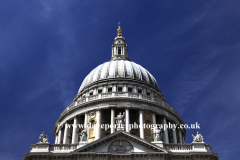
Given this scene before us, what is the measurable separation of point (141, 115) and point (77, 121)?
34.0 ft

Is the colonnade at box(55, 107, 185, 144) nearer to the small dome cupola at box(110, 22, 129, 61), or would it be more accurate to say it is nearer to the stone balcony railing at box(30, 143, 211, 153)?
the stone balcony railing at box(30, 143, 211, 153)

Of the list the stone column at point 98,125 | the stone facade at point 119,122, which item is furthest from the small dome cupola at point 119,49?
the stone column at point 98,125

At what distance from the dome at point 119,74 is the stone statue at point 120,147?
65.7 ft

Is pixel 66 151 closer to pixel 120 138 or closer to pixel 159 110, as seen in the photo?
pixel 120 138

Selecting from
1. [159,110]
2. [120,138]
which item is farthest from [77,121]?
[120,138]

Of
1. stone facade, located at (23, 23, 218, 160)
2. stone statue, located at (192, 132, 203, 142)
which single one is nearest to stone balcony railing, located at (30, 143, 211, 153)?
stone facade, located at (23, 23, 218, 160)

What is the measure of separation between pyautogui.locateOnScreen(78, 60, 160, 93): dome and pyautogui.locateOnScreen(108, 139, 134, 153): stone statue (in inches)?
788

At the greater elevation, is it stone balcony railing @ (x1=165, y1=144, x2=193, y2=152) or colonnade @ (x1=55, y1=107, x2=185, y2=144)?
colonnade @ (x1=55, y1=107, x2=185, y2=144)

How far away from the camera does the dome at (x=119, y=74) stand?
5400cm

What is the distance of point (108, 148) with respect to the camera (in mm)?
33875

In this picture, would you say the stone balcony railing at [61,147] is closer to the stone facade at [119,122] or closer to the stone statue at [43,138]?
the stone facade at [119,122]

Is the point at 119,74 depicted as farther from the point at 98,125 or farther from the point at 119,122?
the point at 119,122

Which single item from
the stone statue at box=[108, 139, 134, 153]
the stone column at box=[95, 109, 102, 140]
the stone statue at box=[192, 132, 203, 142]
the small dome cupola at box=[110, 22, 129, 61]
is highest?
the small dome cupola at box=[110, 22, 129, 61]

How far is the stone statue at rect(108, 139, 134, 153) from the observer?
3375 cm
